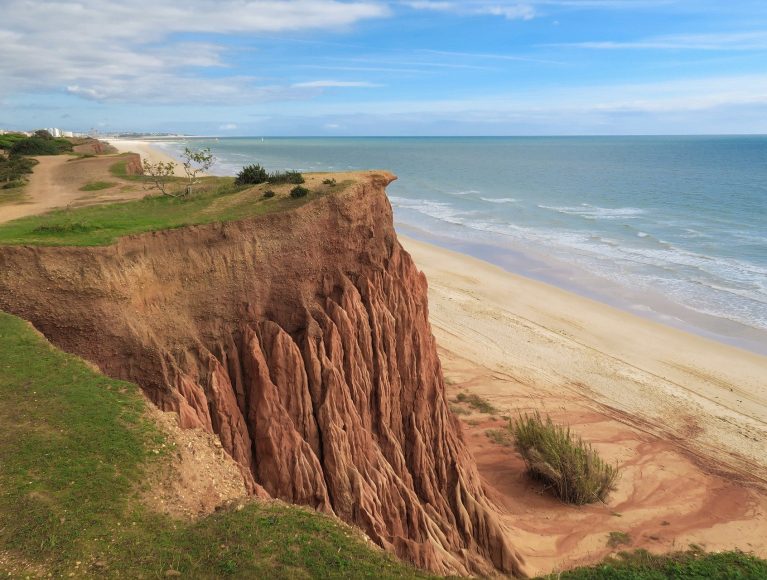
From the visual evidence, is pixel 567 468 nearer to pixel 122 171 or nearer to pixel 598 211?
pixel 122 171

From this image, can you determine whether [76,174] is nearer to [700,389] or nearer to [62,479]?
[62,479]

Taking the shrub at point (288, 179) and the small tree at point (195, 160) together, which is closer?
the shrub at point (288, 179)

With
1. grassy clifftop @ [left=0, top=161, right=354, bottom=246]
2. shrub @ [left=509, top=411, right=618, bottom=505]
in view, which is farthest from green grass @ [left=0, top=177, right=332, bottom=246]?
shrub @ [left=509, top=411, right=618, bottom=505]

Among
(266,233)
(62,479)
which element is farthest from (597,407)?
(62,479)

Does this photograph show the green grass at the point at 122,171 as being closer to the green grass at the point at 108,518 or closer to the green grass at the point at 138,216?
the green grass at the point at 138,216

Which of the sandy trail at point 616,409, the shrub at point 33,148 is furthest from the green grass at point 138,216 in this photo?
the shrub at point 33,148

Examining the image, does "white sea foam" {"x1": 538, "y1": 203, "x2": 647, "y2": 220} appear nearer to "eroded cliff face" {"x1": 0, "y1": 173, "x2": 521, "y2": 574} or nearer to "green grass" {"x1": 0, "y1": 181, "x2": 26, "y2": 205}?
"eroded cliff face" {"x1": 0, "y1": 173, "x2": 521, "y2": 574}
